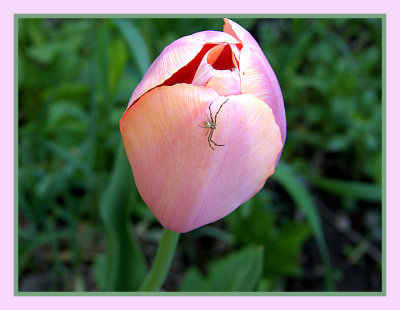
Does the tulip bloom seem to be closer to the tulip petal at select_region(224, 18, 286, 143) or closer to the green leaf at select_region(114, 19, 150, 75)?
the tulip petal at select_region(224, 18, 286, 143)

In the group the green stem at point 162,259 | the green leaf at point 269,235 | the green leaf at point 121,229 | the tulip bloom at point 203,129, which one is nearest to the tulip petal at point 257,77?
the tulip bloom at point 203,129

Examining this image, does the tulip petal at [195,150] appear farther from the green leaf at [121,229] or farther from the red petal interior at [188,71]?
the green leaf at [121,229]

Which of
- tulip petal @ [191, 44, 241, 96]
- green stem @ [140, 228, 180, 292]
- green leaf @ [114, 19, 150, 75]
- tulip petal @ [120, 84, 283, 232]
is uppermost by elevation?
green leaf @ [114, 19, 150, 75]

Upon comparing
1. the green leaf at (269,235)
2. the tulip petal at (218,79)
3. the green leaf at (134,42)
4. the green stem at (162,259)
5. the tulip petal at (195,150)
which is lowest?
the green leaf at (269,235)

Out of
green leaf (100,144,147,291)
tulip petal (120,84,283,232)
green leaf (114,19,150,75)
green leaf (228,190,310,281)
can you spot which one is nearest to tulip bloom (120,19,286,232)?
tulip petal (120,84,283,232)

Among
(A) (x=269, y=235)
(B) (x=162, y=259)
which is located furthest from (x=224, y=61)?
(A) (x=269, y=235)

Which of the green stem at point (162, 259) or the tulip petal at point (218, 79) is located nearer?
the tulip petal at point (218, 79)

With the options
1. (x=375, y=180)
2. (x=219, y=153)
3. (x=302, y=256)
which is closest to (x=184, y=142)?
(x=219, y=153)
